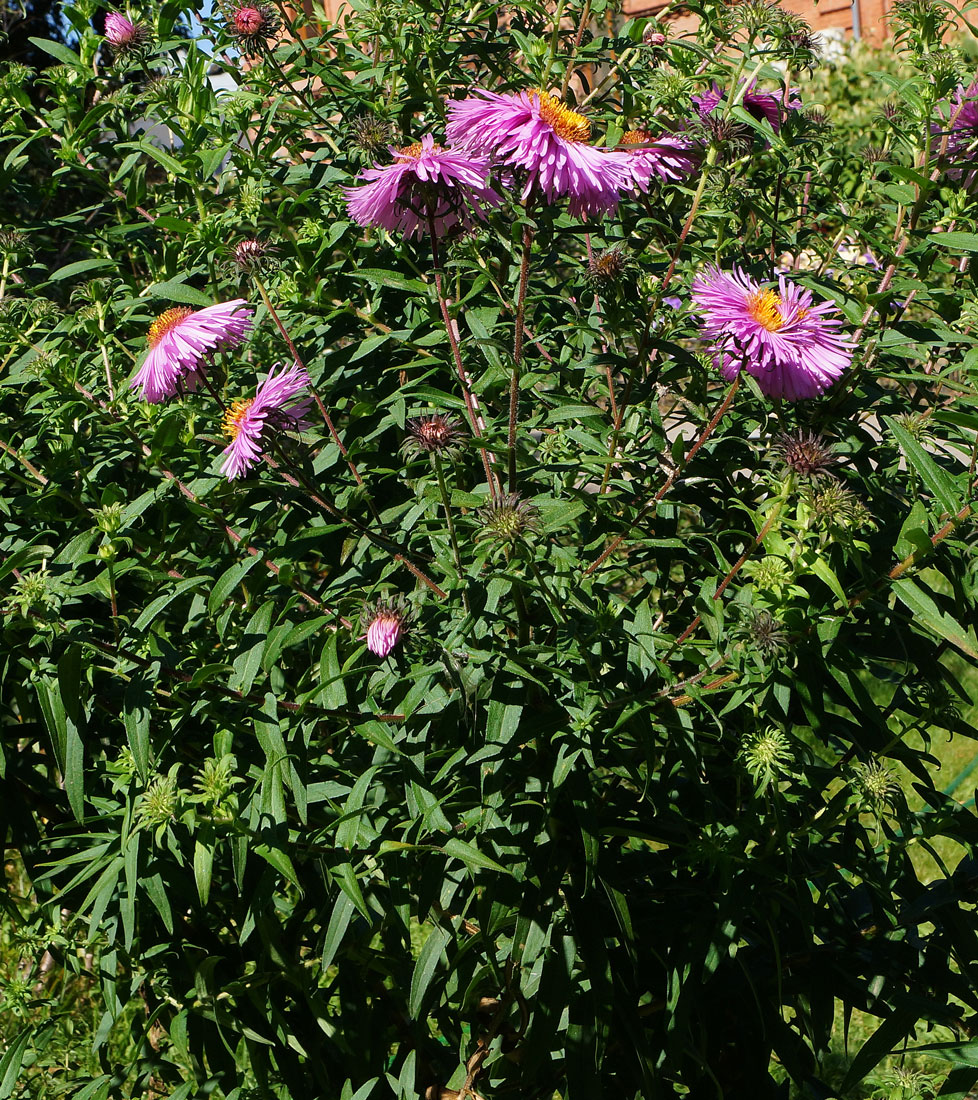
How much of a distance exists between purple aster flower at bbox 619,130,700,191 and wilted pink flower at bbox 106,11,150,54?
0.88 m

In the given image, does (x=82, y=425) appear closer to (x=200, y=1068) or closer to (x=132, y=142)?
(x=132, y=142)

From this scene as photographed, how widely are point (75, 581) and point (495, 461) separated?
648 millimetres

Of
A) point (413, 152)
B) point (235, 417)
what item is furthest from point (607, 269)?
point (235, 417)

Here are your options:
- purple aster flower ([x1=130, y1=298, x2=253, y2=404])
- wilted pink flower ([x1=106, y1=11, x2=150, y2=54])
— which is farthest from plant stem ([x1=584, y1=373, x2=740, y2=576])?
A: wilted pink flower ([x1=106, y1=11, x2=150, y2=54])

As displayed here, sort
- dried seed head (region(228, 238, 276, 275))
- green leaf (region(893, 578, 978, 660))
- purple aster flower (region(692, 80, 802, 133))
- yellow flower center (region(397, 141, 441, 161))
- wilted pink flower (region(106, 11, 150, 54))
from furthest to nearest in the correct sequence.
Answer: wilted pink flower (region(106, 11, 150, 54))
purple aster flower (region(692, 80, 802, 133))
dried seed head (region(228, 238, 276, 275))
yellow flower center (region(397, 141, 441, 161))
green leaf (region(893, 578, 978, 660))

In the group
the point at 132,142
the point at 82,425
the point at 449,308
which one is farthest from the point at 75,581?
the point at 132,142

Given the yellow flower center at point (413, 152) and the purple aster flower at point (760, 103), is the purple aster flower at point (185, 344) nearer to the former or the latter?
the yellow flower center at point (413, 152)

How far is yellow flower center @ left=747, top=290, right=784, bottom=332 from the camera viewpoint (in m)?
1.47

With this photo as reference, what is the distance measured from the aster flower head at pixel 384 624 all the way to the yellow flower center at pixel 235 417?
12.9 inches

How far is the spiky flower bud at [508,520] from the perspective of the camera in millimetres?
1268

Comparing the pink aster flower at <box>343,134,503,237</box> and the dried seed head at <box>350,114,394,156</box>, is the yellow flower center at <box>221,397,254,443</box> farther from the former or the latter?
the dried seed head at <box>350,114,394,156</box>

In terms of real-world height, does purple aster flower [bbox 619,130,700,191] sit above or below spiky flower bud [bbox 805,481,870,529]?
above

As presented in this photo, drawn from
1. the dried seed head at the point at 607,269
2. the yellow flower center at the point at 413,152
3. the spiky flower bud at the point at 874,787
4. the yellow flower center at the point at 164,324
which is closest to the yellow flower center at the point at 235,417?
the yellow flower center at the point at 164,324

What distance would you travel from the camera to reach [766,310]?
4.90 feet
